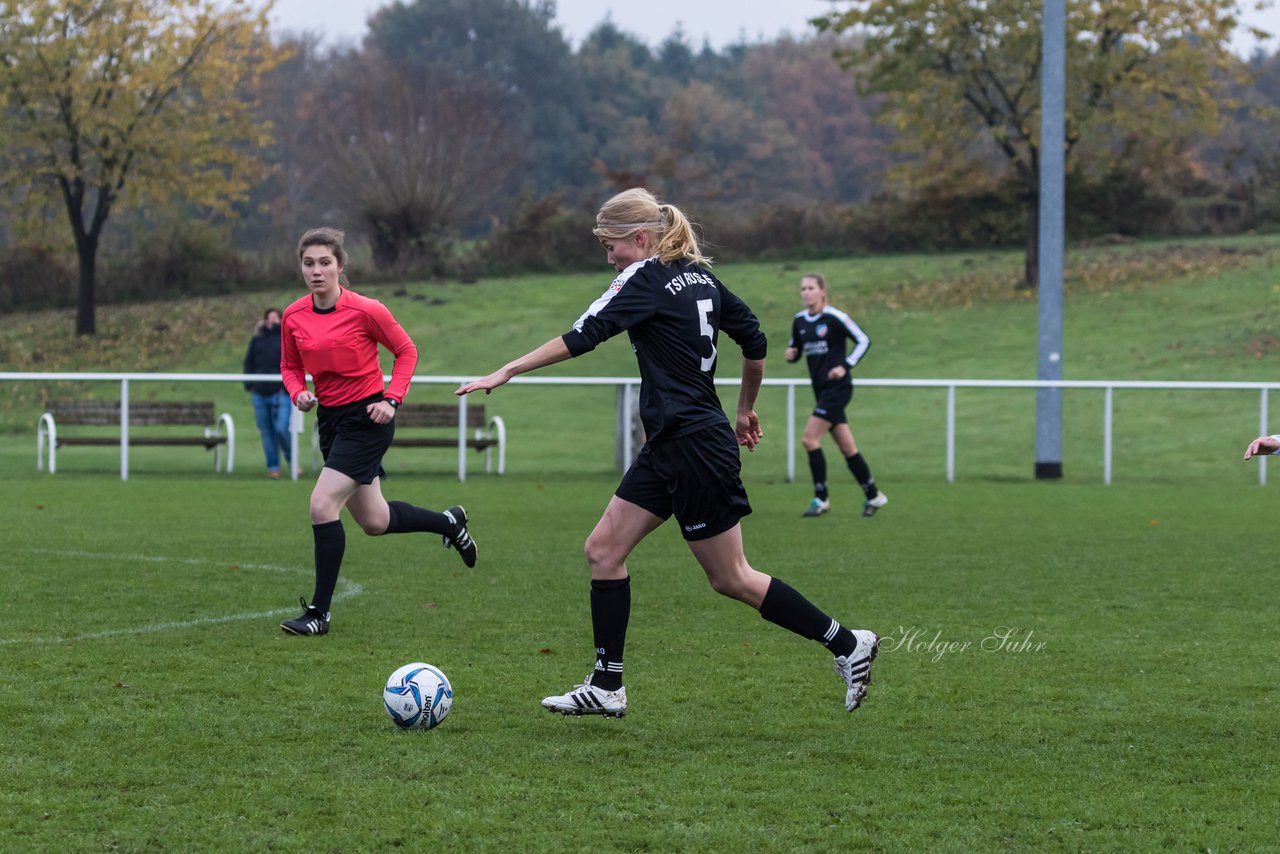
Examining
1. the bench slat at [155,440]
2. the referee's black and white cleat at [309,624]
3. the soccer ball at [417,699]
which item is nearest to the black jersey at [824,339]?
the referee's black and white cleat at [309,624]

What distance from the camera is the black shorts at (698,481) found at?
5527 mm

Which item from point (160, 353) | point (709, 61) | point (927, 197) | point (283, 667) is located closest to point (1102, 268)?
point (927, 197)

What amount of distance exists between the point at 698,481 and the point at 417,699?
1.19 meters

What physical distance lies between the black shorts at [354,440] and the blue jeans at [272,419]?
36.8ft

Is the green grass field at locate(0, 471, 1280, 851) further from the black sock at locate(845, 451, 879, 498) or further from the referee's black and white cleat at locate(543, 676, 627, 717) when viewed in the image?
the black sock at locate(845, 451, 879, 498)

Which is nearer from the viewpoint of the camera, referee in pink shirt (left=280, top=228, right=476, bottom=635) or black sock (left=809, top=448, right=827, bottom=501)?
referee in pink shirt (left=280, top=228, right=476, bottom=635)

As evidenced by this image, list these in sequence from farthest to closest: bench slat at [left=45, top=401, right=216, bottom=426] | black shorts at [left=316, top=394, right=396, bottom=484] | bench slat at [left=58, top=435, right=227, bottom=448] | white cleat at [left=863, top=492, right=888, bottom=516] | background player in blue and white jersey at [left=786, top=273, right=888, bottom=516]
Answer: bench slat at [left=45, top=401, right=216, bottom=426], bench slat at [left=58, top=435, right=227, bottom=448], white cleat at [left=863, top=492, right=888, bottom=516], background player in blue and white jersey at [left=786, top=273, right=888, bottom=516], black shorts at [left=316, top=394, right=396, bottom=484]

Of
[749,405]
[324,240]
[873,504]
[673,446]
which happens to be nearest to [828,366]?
[873,504]

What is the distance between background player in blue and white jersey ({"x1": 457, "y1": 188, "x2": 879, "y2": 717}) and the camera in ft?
18.2

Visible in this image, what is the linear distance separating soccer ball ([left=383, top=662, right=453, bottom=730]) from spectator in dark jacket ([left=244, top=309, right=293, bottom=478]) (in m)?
13.7

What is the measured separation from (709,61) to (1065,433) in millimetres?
71600

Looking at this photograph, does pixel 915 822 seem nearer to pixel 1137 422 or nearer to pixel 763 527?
pixel 763 527

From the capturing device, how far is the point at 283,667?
6586mm

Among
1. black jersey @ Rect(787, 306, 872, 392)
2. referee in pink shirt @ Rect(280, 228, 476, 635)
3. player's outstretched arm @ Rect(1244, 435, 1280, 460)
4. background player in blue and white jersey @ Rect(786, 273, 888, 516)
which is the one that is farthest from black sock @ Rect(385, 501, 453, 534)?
black jersey @ Rect(787, 306, 872, 392)
